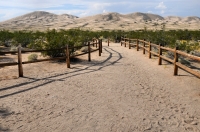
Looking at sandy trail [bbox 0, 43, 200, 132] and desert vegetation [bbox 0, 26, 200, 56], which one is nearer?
sandy trail [bbox 0, 43, 200, 132]

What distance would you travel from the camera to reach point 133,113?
5.93 metres

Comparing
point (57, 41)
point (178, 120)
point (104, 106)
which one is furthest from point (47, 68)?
point (178, 120)

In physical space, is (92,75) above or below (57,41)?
below

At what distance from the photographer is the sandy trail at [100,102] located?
5.27m

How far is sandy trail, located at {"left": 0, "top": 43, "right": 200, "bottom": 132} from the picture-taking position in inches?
207

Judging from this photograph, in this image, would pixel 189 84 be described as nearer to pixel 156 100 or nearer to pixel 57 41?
pixel 156 100

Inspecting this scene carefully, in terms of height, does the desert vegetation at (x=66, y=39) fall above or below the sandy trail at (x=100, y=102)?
above

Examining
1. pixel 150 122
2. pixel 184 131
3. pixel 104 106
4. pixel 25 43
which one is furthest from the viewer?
pixel 25 43

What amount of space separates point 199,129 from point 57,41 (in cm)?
1162

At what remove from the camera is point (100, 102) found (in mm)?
6773

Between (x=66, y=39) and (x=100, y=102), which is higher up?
(x=66, y=39)

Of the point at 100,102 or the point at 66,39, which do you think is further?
the point at 66,39

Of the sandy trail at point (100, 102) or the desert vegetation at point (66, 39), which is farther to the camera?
the desert vegetation at point (66, 39)

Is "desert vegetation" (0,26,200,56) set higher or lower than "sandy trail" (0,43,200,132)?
higher
